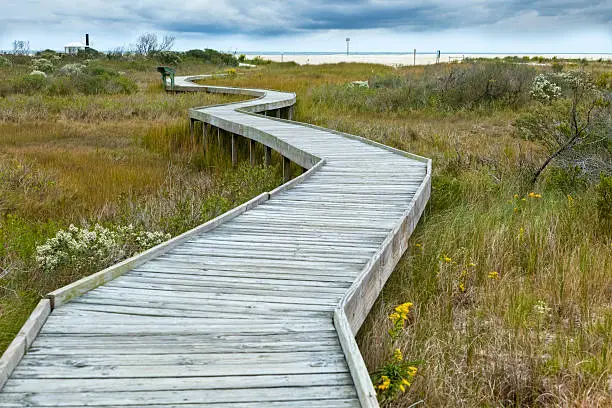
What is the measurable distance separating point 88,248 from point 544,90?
47.5ft

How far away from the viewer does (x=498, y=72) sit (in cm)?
1795

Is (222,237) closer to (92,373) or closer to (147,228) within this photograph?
(147,228)

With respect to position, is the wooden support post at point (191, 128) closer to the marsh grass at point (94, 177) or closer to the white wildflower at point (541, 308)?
the marsh grass at point (94, 177)

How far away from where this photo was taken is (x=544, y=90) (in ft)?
54.3

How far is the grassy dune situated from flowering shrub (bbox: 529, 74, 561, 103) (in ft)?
5.51

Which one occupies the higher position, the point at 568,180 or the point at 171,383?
the point at 568,180

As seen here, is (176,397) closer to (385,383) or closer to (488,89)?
(385,383)

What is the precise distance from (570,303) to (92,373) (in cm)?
347

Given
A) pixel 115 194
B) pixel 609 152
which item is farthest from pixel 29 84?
pixel 609 152

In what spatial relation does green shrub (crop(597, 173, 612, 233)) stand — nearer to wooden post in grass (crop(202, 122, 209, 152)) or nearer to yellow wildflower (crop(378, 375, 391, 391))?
yellow wildflower (crop(378, 375, 391, 391))

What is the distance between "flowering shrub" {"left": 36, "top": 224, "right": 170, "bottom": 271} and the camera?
4.80 metres

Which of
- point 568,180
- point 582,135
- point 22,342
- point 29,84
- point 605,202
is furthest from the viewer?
point 29,84

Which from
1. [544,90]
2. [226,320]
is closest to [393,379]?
[226,320]

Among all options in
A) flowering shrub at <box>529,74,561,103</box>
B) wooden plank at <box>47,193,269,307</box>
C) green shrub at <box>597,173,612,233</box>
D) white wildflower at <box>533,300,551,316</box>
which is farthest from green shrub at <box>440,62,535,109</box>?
wooden plank at <box>47,193,269,307</box>
